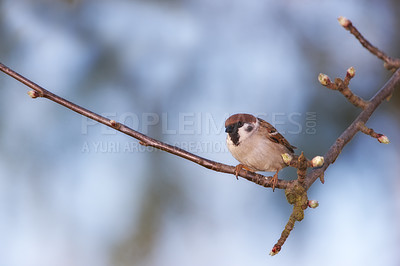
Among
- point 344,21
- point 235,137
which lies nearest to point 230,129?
point 235,137

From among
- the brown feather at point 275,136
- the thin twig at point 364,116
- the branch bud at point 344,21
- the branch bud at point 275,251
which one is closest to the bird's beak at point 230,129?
the brown feather at point 275,136

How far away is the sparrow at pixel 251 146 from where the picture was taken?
2.78 meters

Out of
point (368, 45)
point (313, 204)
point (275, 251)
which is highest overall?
point (368, 45)

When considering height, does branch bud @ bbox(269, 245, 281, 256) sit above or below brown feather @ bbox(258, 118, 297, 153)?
below

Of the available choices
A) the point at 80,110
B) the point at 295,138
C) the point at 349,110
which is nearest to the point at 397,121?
the point at 349,110

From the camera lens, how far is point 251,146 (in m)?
2.81

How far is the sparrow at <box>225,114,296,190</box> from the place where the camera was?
2775mm

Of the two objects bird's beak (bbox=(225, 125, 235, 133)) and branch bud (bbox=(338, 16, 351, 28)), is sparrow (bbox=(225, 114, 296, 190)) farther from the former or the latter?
branch bud (bbox=(338, 16, 351, 28))

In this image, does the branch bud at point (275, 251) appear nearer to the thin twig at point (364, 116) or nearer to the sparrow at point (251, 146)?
the thin twig at point (364, 116)

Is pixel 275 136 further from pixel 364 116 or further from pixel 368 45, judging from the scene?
pixel 368 45

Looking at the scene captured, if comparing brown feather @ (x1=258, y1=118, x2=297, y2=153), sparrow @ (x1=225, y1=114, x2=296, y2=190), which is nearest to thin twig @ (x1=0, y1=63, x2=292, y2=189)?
sparrow @ (x1=225, y1=114, x2=296, y2=190)

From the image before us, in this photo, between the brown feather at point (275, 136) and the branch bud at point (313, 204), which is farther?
the brown feather at point (275, 136)

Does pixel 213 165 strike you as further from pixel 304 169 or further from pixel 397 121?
pixel 397 121

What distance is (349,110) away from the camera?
3676 mm
